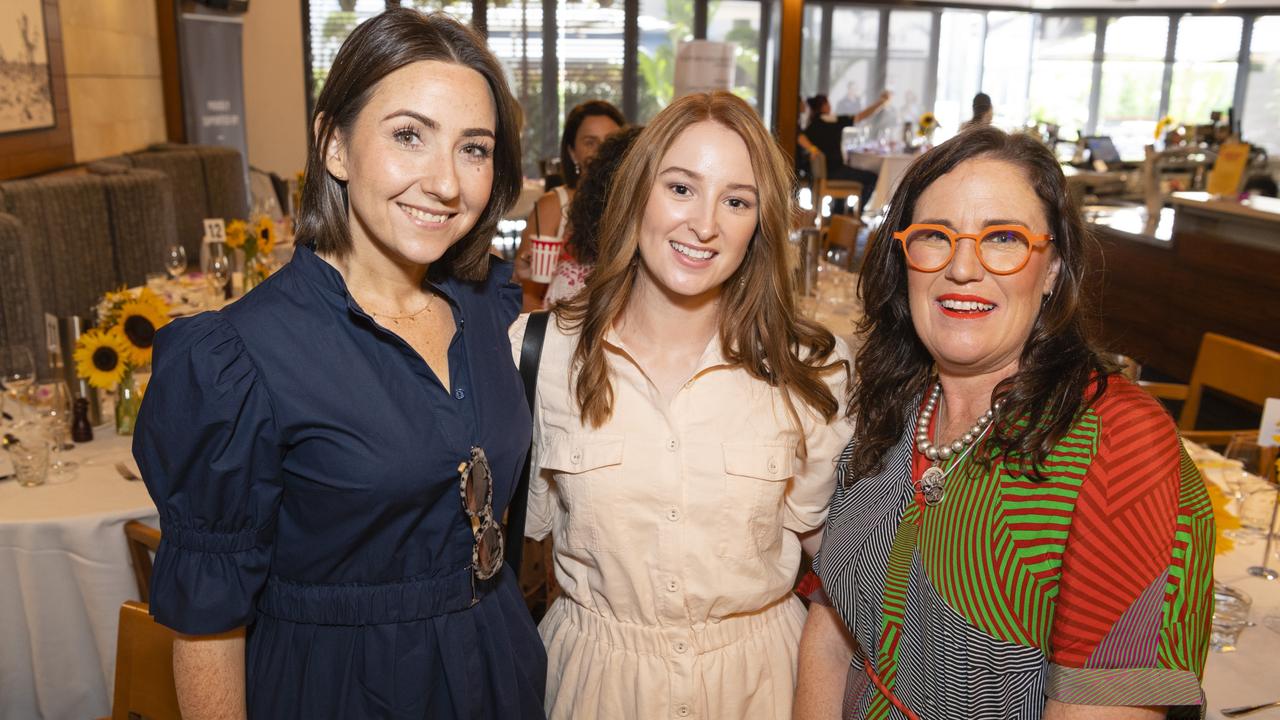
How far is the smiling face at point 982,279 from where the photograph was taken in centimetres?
140

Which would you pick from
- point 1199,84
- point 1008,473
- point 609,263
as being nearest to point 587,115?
point 609,263

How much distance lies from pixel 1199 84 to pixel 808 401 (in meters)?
18.8

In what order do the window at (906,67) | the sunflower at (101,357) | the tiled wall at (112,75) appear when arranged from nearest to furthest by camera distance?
the sunflower at (101,357) < the tiled wall at (112,75) < the window at (906,67)

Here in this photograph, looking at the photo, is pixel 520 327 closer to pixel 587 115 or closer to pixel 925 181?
pixel 925 181

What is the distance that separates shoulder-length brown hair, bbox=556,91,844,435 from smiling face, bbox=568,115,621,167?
2.93 meters

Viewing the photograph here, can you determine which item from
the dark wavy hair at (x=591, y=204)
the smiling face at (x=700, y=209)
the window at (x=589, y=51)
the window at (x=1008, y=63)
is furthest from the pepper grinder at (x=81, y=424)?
the window at (x=1008, y=63)

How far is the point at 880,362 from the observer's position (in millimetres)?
1689

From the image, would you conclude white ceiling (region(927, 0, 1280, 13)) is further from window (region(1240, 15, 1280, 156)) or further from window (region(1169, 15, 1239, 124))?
window (region(1240, 15, 1280, 156))

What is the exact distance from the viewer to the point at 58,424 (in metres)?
2.99

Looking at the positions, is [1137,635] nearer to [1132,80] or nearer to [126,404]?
[126,404]

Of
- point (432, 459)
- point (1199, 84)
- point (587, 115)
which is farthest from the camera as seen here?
point (1199, 84)

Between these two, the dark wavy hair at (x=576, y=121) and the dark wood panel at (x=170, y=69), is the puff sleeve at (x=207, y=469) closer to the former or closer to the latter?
the dark wavy hair at (x=576, y=121)

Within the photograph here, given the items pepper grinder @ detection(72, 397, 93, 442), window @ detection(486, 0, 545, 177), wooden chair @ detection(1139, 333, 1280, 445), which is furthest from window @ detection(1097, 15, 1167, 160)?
pepper grinder @ detection(72, 397, 93, 442)

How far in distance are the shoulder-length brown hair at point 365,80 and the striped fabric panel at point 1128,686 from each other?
3.68 feet
